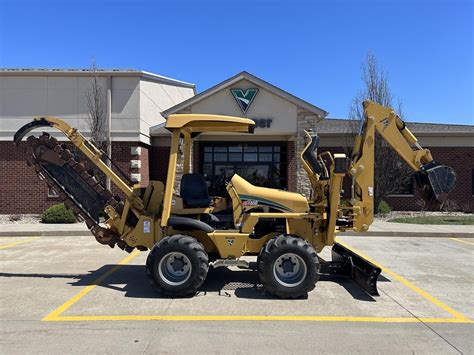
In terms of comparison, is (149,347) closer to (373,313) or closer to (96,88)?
(373,313)

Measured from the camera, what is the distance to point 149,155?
19750 mm

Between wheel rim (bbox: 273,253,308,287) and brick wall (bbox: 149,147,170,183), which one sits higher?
brick wall (bbox: 149,147,170,183)

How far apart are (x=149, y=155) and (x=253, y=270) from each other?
43.5 feet

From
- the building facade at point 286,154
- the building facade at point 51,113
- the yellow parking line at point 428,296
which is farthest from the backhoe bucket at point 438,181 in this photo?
the building facade at point 51,113

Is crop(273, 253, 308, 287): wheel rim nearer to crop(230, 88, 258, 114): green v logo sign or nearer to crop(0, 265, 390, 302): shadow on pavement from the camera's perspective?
crop(0, 265, 390, 302): shadow on pavement

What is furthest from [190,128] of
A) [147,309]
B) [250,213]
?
[147,309]

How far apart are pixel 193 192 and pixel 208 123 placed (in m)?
1.18

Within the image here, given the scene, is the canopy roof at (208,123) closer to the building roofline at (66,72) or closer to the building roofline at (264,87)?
the building roofline at (264,87)

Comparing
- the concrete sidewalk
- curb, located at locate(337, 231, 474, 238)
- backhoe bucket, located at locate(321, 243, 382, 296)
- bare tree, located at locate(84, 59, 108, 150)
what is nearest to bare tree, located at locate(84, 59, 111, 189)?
bare tree, located at locate(84, 59, 108, 150)

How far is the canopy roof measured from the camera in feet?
20.6

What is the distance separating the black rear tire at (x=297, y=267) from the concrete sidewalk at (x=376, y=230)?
25.8 feet

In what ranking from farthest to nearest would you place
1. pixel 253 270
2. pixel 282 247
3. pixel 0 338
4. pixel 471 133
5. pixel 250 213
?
pixel 471 133 → pixel 253 270 → pixel 250 213 → pixel 282 247 → pixel 0 338

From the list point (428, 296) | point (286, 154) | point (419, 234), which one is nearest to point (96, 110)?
point (286, 154)

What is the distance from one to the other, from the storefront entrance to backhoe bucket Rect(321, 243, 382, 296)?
1187 cm
